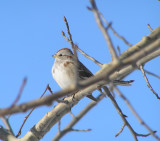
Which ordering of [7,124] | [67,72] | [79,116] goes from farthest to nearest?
[67,72]
[7,124]
[79,116]

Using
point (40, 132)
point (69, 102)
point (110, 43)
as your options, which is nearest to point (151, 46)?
point (110, 43)

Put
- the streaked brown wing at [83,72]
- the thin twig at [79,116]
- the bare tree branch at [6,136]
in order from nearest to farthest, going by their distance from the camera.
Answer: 1. the thin twig at [79,116]
2. the bare tree branch at [6,136]
3. the streaked brown wing at [83,72]

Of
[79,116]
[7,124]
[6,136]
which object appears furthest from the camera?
[7,124]

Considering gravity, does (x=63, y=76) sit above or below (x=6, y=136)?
above

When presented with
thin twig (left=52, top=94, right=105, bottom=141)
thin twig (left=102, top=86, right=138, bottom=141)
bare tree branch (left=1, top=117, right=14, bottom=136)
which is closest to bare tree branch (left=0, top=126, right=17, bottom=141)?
bare tree branch (left=1, top=117, right=14, bottom=136)

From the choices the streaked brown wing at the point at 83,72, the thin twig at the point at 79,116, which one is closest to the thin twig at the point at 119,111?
the thin twig at the point at 79,116

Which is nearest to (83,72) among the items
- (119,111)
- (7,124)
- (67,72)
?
(67,72)

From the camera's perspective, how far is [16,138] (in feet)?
13.4

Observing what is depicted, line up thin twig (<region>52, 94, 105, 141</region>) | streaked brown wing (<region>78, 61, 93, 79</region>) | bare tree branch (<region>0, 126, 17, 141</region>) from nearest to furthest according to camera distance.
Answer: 1. thin twig (<region>52, 94, 105, 141</region>)
2. bare tree branch (<region>0, 126, 17, 141</region>)
3. streaked brown wing (<region>78, 61, 93, 79</region>)

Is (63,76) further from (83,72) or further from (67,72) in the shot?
(83,72)

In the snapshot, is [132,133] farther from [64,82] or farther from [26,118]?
[64,82]

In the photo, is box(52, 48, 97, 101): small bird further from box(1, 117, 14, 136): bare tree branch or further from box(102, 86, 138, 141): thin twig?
box(1, 117, 14, 136): bare tree branch

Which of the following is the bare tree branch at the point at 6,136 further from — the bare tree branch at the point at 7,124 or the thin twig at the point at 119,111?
the thin twig at the point at 119,111

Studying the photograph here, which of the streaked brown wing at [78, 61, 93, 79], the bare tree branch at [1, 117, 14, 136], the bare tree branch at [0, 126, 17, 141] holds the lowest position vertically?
the bare tree branch at [0, 126, 17, 141]
